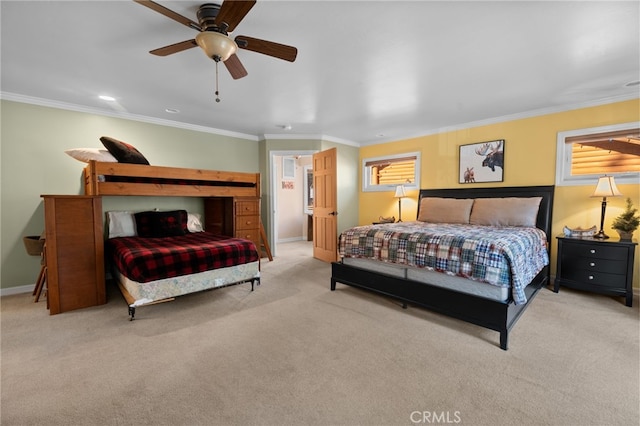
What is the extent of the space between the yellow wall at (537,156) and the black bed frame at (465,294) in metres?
0.15

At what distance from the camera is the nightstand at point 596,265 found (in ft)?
9.39

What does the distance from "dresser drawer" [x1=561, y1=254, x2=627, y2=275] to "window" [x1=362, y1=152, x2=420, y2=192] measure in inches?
95.0

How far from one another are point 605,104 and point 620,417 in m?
3.61

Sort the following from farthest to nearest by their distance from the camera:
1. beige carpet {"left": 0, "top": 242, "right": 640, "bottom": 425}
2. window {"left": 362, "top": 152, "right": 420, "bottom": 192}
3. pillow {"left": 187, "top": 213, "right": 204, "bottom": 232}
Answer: window {"left": 362, "top": 152, "right": 420, "bottom": 192}
pillow {"left": 187, "top": 213, "right": 204, "bottom": 232}
beige carpet {"left": 0, "top": 242, "right": 640, "bottom": 425}

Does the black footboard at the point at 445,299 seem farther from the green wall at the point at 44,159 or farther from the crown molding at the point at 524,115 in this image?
the green wall at the point at 44,159

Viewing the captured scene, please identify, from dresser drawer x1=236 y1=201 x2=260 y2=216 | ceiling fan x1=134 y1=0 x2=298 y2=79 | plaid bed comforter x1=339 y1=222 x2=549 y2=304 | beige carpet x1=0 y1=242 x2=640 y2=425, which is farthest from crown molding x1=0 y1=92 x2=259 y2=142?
plaid bed comforter x1=339 y1=222 x2=549 y2=304

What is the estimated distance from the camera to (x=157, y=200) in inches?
167

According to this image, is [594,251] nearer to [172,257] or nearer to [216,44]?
[216,44]

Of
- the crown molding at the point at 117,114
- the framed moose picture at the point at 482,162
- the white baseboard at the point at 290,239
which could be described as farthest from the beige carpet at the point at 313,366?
the white baseboard at the point at 290,239

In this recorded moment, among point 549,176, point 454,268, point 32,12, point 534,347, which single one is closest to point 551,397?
point 534,347

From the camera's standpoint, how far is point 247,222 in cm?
428

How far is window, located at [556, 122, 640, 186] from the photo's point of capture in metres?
3.23

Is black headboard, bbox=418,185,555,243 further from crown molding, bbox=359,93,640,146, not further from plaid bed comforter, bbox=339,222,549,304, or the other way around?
crown molding, bbox=359,93,640,146

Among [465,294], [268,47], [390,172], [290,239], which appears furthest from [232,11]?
[290,239]
